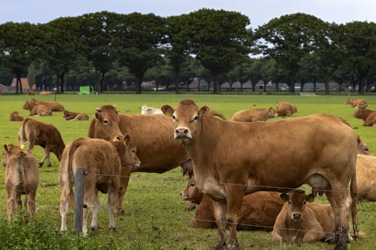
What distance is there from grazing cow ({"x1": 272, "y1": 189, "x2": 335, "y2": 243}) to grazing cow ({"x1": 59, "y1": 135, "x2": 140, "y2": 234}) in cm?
271

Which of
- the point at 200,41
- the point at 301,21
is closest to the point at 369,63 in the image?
the point at 301,21

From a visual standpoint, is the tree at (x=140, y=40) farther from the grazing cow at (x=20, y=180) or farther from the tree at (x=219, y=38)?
the grazing cow at (x=20, y=180)

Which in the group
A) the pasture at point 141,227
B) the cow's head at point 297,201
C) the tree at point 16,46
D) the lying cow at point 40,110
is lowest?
the lying cow at point 40,110

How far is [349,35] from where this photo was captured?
10331cm

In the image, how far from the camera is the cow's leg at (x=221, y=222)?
395 inches

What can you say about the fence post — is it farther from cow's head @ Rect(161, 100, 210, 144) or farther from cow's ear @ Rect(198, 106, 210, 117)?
cow's ear @ Rect(198, 106, 210, 117)

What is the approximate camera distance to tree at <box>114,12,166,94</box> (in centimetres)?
10325

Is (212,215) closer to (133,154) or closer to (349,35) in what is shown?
(133,154)

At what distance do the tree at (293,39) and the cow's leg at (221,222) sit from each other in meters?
94.4

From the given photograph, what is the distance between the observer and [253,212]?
11.4 metres

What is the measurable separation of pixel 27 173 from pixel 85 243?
250cm

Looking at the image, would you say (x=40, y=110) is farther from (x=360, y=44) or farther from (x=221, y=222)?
(x=360, y=44)

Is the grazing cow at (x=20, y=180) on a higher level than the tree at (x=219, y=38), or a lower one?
lower

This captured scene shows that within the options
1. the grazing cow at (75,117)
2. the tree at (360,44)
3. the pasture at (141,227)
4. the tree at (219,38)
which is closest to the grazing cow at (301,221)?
the pasture at (141,227)
